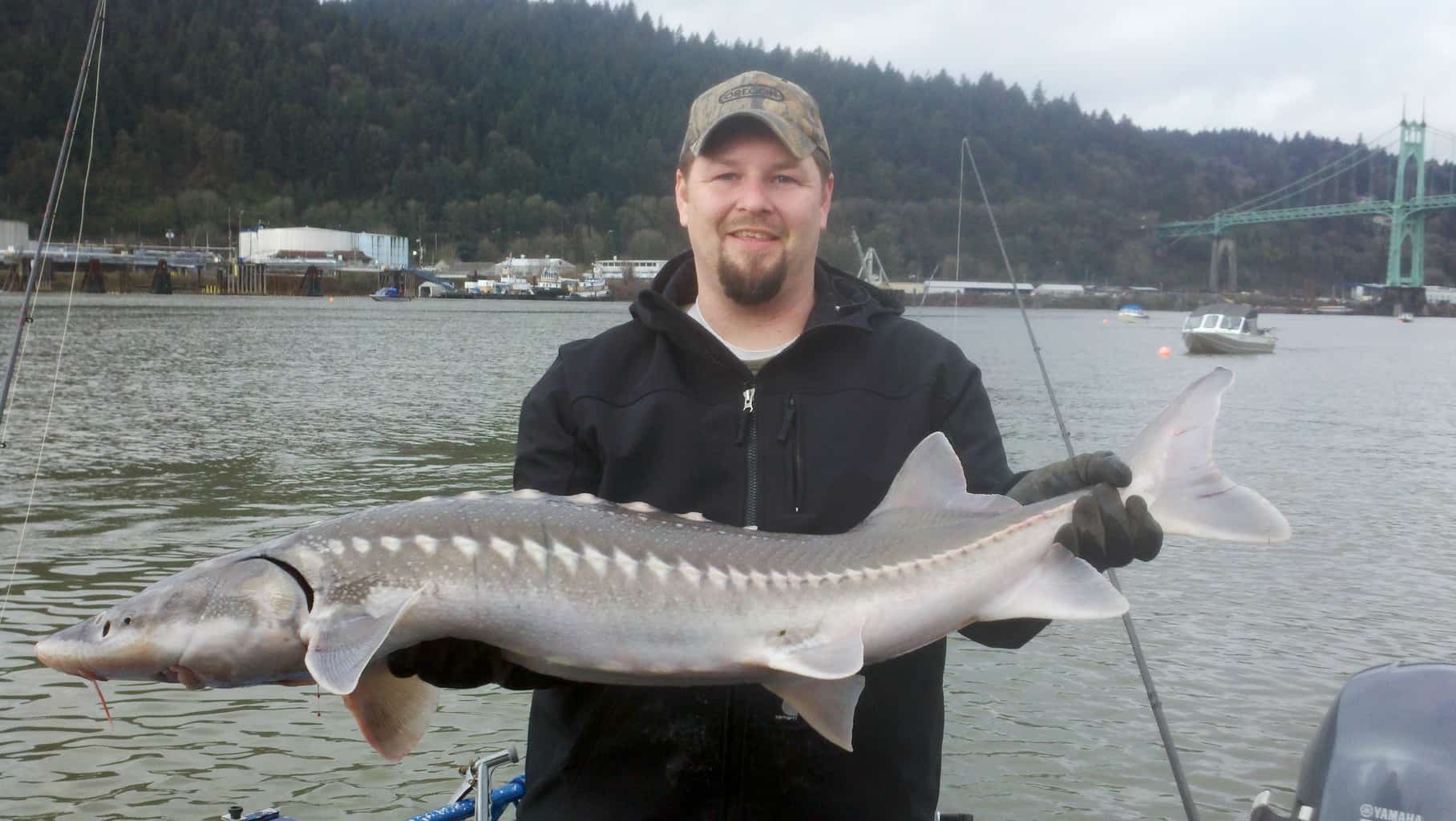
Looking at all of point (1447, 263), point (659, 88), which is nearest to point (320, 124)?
point (659, 88)

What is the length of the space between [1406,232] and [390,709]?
12881 cm

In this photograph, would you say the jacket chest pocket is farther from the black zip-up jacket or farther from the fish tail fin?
the fish tail fin

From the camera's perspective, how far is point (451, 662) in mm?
2332

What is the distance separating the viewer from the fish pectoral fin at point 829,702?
7.64ft

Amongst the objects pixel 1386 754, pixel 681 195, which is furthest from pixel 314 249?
pixel 1386 754

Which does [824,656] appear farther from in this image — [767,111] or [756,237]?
[767,111]

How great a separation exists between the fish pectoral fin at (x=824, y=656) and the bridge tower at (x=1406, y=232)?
11890 cm

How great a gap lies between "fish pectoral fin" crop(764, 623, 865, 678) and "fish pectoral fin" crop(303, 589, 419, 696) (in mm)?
712

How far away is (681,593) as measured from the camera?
2316mm

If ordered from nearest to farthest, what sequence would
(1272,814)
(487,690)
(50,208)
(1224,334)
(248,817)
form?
(1272,814) < (248,817) < (50,208) < (487,690) < (1224,334)

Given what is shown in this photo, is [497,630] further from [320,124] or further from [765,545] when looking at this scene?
[320,124]

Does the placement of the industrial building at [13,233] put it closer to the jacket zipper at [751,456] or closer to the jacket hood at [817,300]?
the jacket hood at [817,300]

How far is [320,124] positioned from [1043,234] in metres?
88.0

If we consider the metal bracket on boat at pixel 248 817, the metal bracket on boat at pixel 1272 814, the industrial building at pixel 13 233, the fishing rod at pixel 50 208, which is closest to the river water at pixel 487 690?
the fishing rod at pixel 50 208
